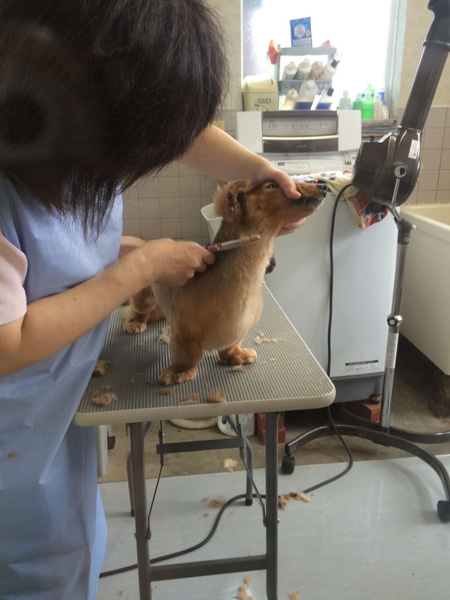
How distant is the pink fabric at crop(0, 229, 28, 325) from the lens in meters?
0.53

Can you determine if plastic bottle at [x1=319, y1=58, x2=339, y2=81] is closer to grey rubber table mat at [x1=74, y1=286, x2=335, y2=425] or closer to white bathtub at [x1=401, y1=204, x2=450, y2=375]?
white bathtub at [x1=401, y1=204, x2=450, y2=375]

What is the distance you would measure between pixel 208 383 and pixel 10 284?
1.36 ft

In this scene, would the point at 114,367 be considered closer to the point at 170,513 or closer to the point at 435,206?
the point at 170,513

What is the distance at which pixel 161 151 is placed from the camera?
518mm

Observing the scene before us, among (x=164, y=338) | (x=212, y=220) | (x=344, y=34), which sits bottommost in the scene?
(x=164, y=338)

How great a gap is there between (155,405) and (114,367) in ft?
0.61

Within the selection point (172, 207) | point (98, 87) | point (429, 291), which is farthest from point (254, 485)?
point (172, 207)

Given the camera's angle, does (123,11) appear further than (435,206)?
No

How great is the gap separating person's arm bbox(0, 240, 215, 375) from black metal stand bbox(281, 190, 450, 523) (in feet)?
2.86

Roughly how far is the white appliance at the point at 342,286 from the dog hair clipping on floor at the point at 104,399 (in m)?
0.95

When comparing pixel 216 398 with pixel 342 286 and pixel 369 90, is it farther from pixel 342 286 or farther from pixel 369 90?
pixel 369 90

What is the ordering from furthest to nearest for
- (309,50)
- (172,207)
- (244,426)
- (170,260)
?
(172,207), (309,50), (244,426), (170,260)


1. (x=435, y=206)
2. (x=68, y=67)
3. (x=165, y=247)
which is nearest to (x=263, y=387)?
(x=165, y=247)

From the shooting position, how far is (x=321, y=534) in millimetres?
1342
